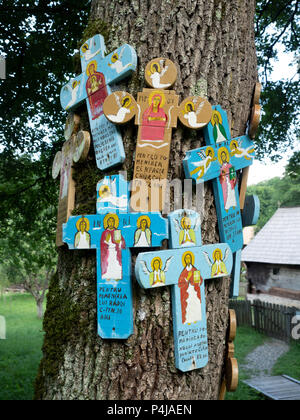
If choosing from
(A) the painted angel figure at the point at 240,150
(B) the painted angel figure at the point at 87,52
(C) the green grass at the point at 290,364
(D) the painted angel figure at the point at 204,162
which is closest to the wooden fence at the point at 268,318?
(C) the green grass at the point at 290,364

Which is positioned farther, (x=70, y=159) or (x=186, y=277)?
(x=70, y=159)

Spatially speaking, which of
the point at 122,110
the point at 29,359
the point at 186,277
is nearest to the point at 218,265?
the point at 186,277

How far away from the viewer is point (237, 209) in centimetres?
172

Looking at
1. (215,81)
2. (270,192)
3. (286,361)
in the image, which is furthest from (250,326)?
(270,192)

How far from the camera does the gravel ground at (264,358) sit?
767cm

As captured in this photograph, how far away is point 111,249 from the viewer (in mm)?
1484

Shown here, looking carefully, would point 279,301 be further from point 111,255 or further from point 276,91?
point 111,255

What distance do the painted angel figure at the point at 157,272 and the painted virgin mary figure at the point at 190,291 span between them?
0.08m

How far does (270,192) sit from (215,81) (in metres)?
44.9

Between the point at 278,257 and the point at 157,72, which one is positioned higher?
the point at 157,72

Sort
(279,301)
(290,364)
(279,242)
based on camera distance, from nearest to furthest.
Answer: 1. (290,364)
2. (279,301)
3. (279,242)

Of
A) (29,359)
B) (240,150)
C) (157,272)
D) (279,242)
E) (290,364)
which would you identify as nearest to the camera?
(157,272)

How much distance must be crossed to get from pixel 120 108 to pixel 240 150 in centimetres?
65
